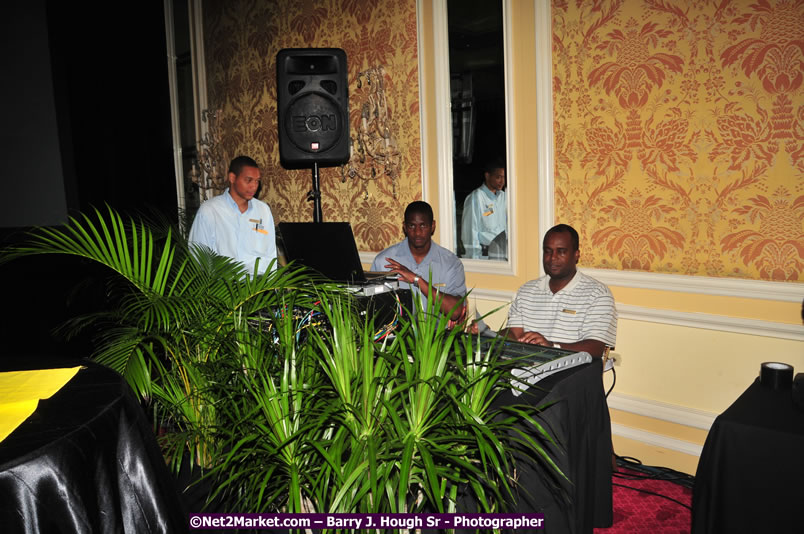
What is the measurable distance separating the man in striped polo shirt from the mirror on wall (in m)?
0.82

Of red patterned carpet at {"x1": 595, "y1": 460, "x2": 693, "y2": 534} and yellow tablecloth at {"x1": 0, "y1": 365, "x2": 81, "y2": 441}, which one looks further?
red patterned carpet at {"x1": 595, "y1": 460, "x2": 693, "y2": 534}

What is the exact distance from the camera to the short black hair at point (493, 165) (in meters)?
3.40

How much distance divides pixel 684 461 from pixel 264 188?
3550mm

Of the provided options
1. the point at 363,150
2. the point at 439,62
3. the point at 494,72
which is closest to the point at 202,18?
the point at 363,150

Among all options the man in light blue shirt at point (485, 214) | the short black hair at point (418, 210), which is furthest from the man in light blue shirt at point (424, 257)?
the man in light blue shirt at point (485, 214)

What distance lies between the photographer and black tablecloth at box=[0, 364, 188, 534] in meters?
1.17

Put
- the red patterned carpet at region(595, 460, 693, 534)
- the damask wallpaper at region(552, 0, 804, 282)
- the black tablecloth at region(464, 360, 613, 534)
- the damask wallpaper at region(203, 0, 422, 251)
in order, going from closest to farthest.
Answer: the black tablecloth at region(464, 360, 613, 534) → the red patterned carpet at region(595, 460, 693, 534) → the damask wallpaper at region(552, 0, 804, 282) → the damask wallpaper at region(203, 0, 422, 251)

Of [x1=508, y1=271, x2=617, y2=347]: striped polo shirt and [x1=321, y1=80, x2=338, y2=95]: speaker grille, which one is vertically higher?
[x1=321, y1=80, x2=338, y2=95]: speaker grille

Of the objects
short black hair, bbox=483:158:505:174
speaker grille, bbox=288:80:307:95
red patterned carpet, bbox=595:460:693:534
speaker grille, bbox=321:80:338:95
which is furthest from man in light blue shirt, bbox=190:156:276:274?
red patterned carpet, bbox=595:460:693:534

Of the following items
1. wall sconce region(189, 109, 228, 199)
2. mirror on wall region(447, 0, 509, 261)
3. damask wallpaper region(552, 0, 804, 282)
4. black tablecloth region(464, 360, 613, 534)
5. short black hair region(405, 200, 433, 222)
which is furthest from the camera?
wall sconce region(189, 109, 228, 199)

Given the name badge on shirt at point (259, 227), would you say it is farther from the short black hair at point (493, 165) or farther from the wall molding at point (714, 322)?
the wall molding at point (714, 322)

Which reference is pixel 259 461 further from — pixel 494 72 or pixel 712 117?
pixel 494 72

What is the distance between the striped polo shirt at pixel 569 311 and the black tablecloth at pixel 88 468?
1.64m

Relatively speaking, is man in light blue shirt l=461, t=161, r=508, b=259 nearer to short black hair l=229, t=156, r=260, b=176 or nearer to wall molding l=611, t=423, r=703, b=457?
wall molding l=611, t=423, r=703, b=457
